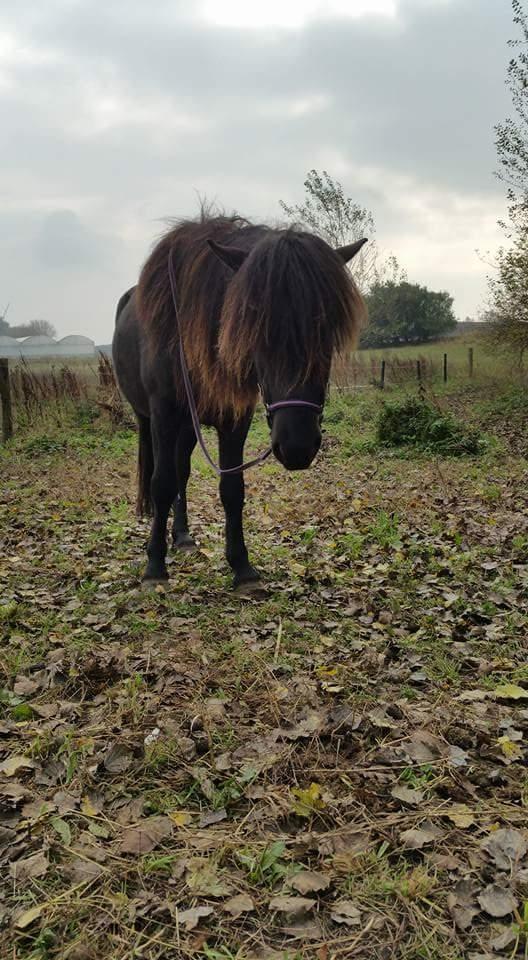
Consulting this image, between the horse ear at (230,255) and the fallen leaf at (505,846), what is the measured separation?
2.79 meters

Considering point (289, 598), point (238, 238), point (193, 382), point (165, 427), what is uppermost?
point (238, 238)

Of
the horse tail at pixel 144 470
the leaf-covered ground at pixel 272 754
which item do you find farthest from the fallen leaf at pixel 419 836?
the horse tail at pixel 144 470

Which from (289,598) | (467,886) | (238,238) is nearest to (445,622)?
(289,598)

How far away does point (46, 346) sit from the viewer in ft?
151

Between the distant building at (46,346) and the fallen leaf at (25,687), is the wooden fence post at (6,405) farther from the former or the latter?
the distant building at (46,346)

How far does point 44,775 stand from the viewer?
7.36ft

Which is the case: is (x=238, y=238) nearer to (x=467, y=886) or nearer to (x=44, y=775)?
(x=44, y=775)

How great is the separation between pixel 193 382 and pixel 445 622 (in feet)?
6.72

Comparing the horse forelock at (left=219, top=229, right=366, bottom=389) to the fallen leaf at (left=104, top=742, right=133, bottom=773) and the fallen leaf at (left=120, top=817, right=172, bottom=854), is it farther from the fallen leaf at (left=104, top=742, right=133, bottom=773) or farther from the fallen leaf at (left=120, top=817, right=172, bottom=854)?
the fallen leaf at (left=120, top=817, right=172, bottom=854)

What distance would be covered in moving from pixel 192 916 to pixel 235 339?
2398 millimetres

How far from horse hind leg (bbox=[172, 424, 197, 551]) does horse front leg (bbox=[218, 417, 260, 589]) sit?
0.86 meters

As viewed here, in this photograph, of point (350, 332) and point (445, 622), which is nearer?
point (350, 332)

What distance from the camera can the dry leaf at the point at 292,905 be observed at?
1622 millimetres

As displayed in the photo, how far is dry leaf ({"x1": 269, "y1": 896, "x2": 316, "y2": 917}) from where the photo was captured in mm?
1622
